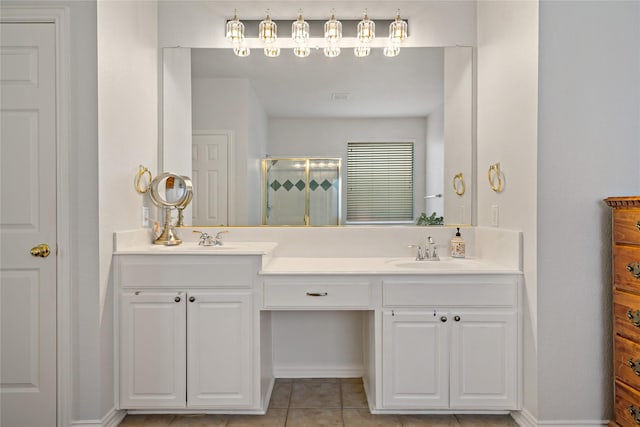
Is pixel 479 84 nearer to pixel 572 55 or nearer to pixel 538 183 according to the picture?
pixel 572 55

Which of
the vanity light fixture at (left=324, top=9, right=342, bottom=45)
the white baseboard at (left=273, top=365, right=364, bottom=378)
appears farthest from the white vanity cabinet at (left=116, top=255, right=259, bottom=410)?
the vanity light fixture at (left=324, top=9, right=342, bottom=45)

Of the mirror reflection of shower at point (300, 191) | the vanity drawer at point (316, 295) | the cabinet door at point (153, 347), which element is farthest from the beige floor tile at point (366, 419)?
the mirror reflection of shower at point (300, 191)

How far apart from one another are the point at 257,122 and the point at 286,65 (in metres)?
0.41

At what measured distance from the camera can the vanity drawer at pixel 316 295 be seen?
2.27 meters

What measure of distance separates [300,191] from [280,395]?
124 centimetres

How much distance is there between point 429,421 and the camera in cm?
232

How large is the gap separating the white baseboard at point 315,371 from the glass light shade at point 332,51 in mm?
1998

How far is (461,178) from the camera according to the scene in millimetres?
2873

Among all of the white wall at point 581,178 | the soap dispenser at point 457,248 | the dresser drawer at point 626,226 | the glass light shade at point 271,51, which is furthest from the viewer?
the glass light shade at point 271,51

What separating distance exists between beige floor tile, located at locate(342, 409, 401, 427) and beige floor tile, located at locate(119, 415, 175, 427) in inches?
36.1

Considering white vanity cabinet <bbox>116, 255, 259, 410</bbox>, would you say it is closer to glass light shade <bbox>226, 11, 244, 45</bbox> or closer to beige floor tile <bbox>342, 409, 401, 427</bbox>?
beige floor tile <bbox>342, 409, 401, 427</bbox>

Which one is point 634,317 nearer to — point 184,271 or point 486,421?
point 486,421

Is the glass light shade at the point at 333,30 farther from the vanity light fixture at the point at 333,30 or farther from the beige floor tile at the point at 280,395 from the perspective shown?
the beige floor tile at the point at 280,395

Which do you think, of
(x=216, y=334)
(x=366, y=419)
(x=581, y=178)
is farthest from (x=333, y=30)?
(x=366, y=419)
